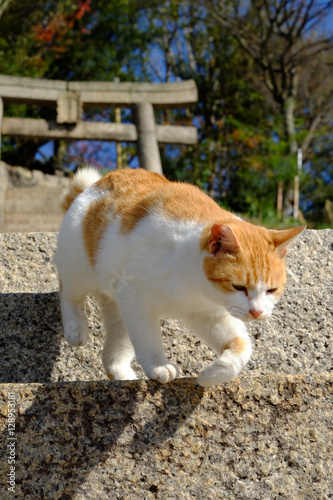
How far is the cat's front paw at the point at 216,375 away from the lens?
4.29ft

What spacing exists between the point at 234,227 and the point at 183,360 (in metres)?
0.66

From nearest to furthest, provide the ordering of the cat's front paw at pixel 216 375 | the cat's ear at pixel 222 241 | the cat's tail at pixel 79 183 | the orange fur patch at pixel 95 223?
the cat's front paw at pixel 216 375
the cat's ear at pixel 222 241
the orange fur patch at pixel 95 223
the cat's tail at pixel 79 183

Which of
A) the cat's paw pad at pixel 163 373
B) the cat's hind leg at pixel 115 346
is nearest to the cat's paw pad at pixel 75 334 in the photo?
the cat's hind leg at pixel 115 346

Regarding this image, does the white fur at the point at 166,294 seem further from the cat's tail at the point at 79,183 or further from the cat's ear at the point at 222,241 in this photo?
the cat's tail at the point at 79,183

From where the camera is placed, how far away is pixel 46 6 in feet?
32.3

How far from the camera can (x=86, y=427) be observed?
1247 millimetres

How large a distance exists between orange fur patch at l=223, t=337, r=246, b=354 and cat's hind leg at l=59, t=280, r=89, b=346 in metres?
0.57

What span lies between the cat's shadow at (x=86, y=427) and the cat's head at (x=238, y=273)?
0.86ft

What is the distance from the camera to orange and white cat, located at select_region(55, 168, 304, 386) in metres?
1.46

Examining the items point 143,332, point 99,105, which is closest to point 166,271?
point 143,332

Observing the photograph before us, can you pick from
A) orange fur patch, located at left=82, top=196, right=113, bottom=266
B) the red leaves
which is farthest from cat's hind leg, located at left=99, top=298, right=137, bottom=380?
the red leaves

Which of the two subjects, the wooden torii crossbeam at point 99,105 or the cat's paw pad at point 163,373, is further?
the wooden torii crossbeam at point 99,105

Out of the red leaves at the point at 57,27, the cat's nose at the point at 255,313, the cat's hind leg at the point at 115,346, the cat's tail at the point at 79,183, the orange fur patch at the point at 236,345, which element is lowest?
the cat's hind leg at the point at 115,346

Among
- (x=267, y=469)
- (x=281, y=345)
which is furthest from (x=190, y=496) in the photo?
(x=281, y=345)
